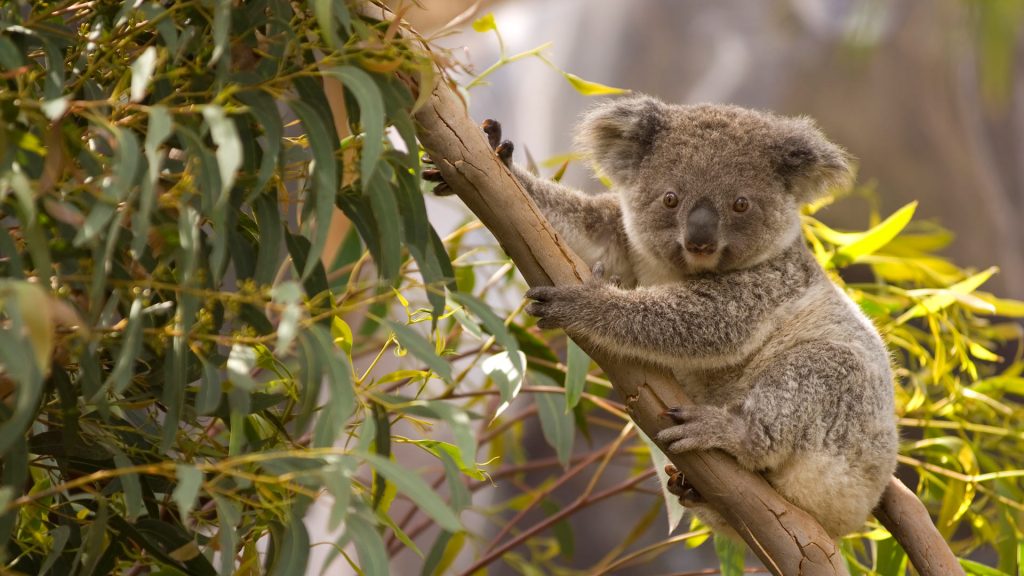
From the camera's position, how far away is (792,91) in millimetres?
6938

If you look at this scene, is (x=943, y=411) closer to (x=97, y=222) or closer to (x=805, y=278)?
(x=805, y=278)

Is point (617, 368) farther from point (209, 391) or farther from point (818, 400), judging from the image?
point (209, 391)

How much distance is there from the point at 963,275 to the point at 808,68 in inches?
171

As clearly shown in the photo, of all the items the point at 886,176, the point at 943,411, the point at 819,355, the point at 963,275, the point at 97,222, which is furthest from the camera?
the point at 886,176

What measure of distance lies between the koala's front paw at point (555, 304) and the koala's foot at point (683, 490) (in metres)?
0.41

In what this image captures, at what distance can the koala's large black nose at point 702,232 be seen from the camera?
80.7 inches

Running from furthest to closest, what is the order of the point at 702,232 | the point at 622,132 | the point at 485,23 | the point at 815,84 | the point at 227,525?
the point at 815,84, the point at 622,132, the point at 702,232, the point at 485,23, the point at 227,525

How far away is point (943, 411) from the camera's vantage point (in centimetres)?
257

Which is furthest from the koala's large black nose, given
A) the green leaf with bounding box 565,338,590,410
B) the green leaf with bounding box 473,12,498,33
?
the green leaf with bounding box 473,12,498,33

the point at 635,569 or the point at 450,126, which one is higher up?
the point at 450,126

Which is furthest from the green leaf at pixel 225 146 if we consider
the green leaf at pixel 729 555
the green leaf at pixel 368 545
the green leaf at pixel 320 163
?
the green leaf at pixel 729 555

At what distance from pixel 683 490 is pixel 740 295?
45 cm

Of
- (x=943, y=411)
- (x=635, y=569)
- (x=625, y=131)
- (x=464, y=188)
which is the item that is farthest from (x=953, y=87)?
(x=464, y=188)

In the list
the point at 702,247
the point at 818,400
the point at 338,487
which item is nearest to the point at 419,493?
the point at 338,487
